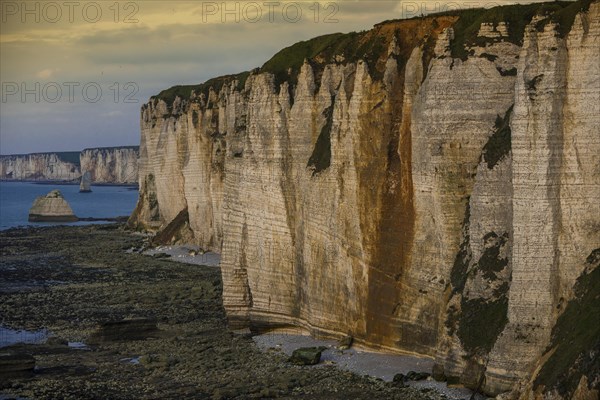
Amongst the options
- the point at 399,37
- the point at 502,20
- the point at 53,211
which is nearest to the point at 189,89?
the point at 53,211

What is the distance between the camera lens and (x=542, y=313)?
28.1 meters

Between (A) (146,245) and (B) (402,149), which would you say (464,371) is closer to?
(B) (402,149)

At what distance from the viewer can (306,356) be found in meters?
35.6

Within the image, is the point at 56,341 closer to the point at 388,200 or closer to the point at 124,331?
the point at 124,331

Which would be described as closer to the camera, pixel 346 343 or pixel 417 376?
pixel 417 376

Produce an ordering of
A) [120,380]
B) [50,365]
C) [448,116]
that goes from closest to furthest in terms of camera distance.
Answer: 1. [448,116]
2. [120,380]
3. [50,365]

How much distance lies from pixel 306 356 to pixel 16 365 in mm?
9010

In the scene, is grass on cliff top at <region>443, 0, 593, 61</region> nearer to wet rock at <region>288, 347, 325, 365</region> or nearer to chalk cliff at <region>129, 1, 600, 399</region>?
chalk cliff at <region>129, 1, 600, 399</region>

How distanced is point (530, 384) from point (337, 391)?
6.67 meters

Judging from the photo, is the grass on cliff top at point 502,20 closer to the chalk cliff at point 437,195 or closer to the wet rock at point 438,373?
the chalk cliff at point 437,195

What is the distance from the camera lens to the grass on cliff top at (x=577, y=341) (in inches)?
968

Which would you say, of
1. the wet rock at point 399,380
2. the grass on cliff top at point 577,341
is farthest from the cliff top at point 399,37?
the wet rock at point 399,380

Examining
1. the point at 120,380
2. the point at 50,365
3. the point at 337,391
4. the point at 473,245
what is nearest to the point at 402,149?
the point at 473,245

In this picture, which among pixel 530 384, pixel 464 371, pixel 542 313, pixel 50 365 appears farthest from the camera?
pixel 50 365
